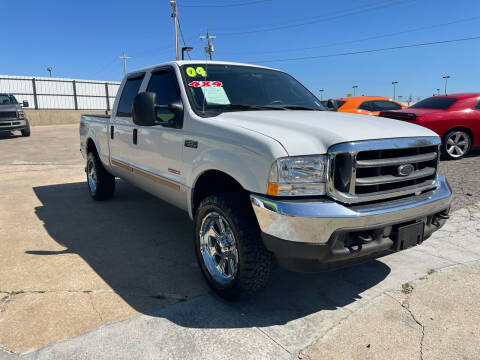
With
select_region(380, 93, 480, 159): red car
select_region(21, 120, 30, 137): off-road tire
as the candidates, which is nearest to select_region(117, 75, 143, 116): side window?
select_region(380, 93, 480, 159): red car

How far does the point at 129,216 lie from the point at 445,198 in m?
3.82

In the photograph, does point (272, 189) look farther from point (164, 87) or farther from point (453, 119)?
point (453, 119)

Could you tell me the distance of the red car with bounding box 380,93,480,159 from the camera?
8.27m

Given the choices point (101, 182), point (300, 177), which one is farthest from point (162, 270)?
point (101, 182)

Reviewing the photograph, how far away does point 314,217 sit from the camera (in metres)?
2.28

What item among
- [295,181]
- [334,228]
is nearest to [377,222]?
[334,228]

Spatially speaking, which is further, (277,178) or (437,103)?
(437,103)

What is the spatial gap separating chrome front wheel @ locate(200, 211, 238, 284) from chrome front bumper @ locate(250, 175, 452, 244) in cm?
45

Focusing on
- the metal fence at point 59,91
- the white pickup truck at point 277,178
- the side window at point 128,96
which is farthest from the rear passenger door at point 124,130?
the metal fence at point 59,91

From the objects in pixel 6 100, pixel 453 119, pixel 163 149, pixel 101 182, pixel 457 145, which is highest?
pixel 6 100

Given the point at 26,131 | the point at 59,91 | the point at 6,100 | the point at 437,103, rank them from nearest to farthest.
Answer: the point at 437,103, the point at 6,100, the point at 26,131, the point at 59,91

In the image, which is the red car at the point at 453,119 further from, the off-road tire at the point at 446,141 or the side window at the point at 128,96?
the side window at the point at 128,96

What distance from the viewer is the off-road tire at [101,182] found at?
5738mm

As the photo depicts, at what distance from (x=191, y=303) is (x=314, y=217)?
1.26 m
